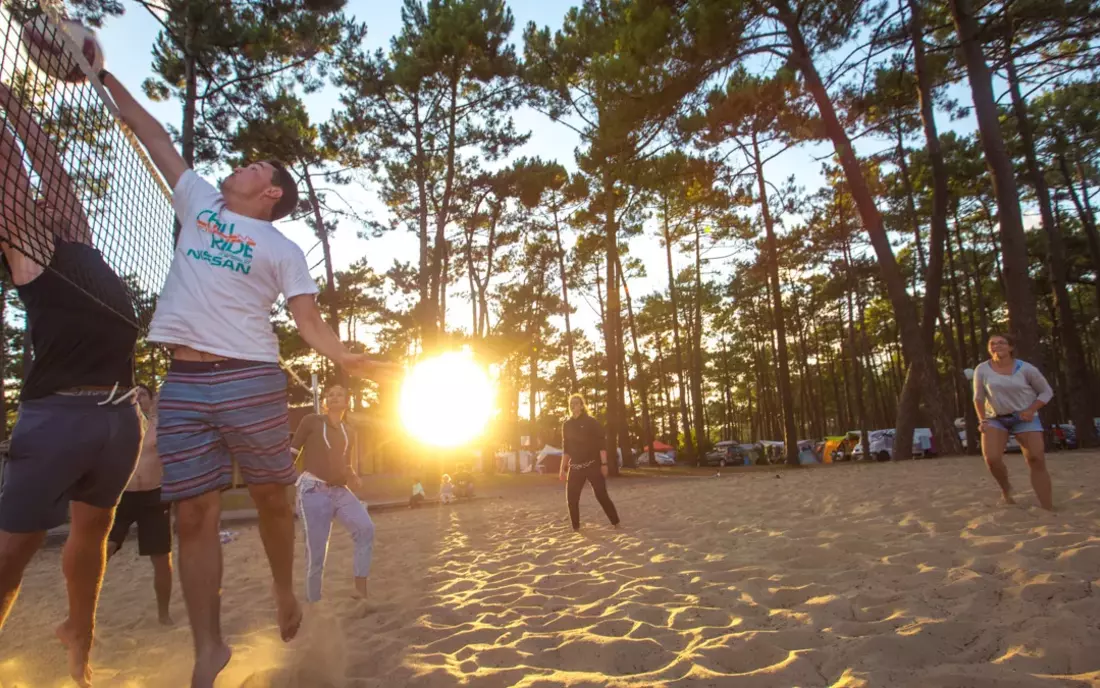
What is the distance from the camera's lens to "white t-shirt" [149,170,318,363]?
2348 mm

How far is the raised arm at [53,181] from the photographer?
2604mm

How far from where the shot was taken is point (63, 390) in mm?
2416

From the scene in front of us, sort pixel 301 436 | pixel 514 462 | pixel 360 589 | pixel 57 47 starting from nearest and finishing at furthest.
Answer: pixel 57 47, pixel 360 589, pixel 301 436, pixel 514 462

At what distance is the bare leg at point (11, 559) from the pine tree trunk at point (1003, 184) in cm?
1482

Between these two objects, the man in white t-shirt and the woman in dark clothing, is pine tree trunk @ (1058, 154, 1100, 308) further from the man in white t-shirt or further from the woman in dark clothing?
the man in white t-shirt

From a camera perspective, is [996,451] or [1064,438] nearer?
[996,451]

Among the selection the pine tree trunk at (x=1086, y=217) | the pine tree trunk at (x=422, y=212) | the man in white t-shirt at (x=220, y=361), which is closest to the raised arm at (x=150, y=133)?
the man in white t-shirt at (x=220, y=361)

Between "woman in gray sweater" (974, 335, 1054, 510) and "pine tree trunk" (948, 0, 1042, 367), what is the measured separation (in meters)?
8.01

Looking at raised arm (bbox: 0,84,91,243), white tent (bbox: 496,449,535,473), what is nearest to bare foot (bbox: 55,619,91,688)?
raised arm (bbox: 0,84,91,243)

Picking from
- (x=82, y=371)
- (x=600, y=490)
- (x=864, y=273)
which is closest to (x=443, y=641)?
(x=82, y=371)

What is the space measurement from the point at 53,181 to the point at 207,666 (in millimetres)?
2073

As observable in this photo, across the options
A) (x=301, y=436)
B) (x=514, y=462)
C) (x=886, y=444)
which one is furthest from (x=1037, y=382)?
(x=514, y=462)

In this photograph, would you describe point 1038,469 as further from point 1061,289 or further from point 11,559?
point 1061,289

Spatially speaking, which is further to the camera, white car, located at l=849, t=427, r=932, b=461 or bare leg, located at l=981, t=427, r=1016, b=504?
white car, located at l=849, t=427, r=932, b=461
